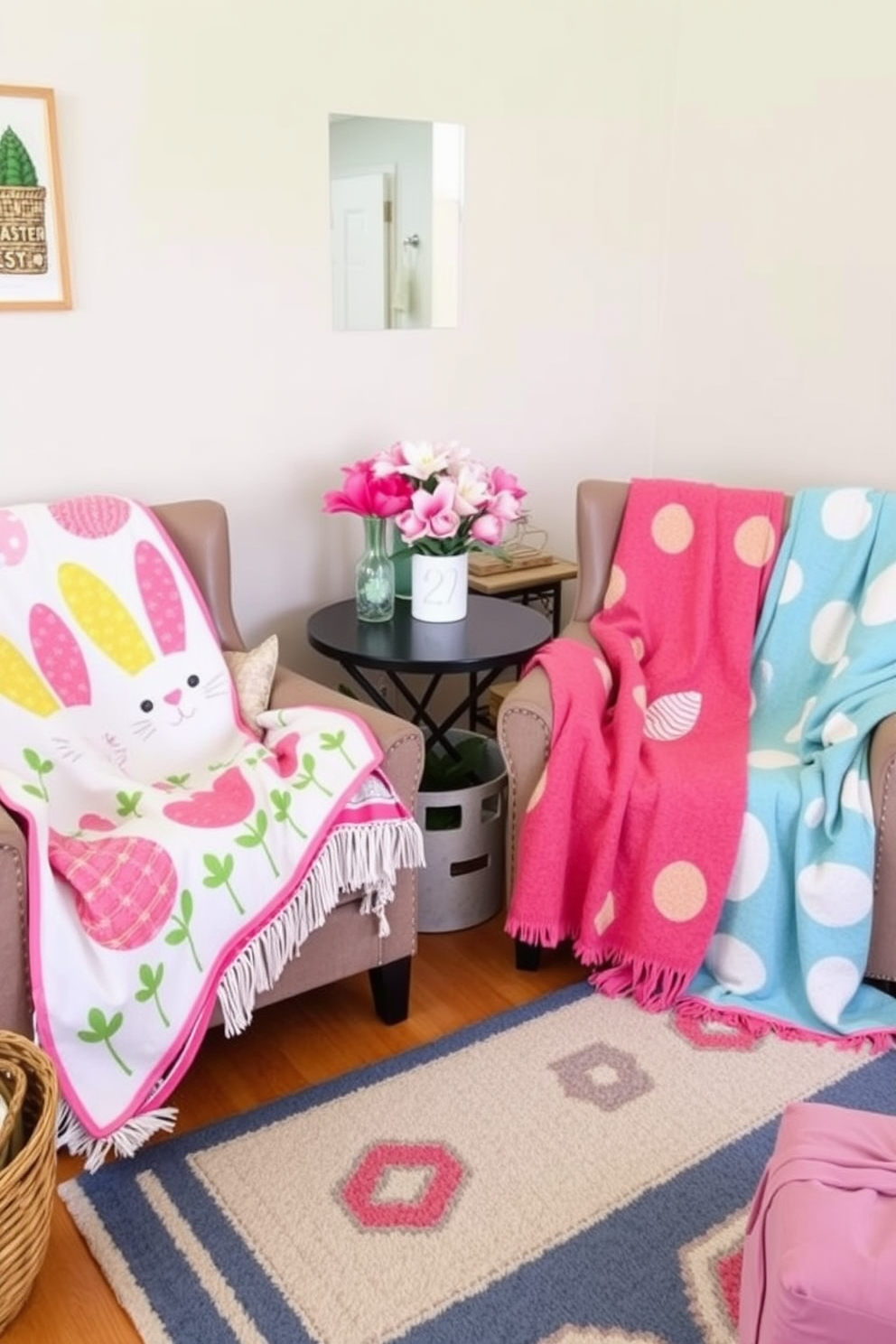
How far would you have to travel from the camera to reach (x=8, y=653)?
209cm

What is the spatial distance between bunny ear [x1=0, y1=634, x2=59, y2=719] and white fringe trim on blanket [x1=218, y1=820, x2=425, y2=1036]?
1.80 feet

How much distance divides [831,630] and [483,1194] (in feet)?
4.23

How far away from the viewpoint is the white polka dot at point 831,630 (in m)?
2.43

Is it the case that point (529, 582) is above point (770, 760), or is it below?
above

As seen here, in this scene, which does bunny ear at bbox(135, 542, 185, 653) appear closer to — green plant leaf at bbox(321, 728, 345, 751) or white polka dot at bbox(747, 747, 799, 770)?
green plant leaf at bbox(321, 728, 345, 751)

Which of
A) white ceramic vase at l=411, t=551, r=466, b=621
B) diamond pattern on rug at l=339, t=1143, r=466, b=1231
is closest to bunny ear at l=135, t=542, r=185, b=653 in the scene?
white ceramic vase at l=411, t=551, r=466, b=621

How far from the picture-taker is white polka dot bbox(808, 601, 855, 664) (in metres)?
2.43

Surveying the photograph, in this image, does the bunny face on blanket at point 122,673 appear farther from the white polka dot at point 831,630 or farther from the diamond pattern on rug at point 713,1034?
the white polka dot at point 831,630

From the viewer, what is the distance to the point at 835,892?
2.09 meters

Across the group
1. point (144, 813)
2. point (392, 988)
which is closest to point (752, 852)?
point (392, 988)

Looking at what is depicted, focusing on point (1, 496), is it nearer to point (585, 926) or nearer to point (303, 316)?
point (303, 316)

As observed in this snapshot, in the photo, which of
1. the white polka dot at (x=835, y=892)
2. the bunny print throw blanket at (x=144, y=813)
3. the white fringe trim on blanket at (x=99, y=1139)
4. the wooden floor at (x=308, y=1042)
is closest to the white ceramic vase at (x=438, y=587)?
the bunny print throw blanket at (x=144, y=813)

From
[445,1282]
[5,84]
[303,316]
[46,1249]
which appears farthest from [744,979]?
[5,84]

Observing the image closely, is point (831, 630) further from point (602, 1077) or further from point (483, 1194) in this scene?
point (483, 1194)
